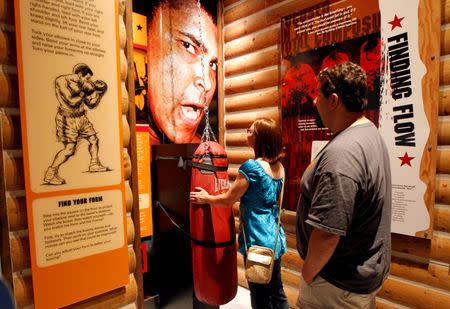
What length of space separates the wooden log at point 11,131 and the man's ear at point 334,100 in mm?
1439

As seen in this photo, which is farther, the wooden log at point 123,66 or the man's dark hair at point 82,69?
the wooden log at point 123,66

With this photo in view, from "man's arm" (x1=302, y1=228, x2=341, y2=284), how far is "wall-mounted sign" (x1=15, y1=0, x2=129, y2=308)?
3.19 feet

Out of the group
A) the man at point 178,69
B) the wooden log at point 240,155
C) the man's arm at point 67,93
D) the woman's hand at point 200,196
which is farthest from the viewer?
the wooden log at point 240,155

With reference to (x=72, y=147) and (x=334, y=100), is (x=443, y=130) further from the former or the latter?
(x=72, y=147)

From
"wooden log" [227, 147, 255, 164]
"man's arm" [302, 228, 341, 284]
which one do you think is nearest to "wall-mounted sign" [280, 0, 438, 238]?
"wooden log" [227, 147, 255, 164]

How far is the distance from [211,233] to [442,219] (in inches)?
68.2

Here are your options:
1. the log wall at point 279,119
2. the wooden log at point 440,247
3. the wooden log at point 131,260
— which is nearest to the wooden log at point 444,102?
the log wall at point 279,119

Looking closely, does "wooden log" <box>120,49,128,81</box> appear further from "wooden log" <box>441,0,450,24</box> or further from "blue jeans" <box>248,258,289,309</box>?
"wooden log" <box>441,0,450,24</box>

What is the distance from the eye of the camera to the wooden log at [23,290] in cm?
134

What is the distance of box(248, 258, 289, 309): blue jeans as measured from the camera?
231 centimetres

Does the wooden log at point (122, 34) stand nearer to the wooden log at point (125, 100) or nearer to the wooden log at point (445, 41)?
the wooden log at point (125, 100)

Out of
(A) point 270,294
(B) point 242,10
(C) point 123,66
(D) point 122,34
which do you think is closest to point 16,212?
(C) point 123,66

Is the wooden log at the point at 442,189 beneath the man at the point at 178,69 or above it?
beneath

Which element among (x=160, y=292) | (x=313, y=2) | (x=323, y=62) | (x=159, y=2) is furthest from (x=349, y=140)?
(x=159, y=2)
